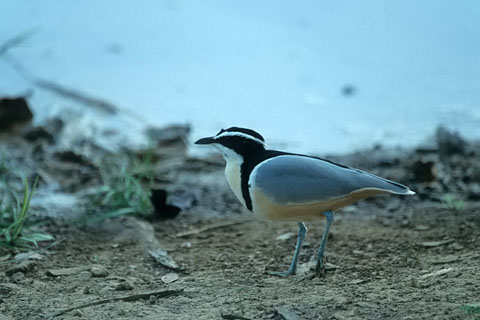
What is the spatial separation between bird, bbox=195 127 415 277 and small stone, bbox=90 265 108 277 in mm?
867

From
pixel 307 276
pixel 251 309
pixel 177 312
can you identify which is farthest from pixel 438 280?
pixel 177 312

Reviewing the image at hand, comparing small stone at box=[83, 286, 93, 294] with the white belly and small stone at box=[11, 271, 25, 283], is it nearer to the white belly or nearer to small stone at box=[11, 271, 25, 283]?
small stone at box=[11, 271, 25, 283]

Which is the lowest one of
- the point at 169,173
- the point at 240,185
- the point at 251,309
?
the point at 169,173

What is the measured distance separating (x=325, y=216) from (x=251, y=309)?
973 millimetres

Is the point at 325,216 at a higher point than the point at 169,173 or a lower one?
higher

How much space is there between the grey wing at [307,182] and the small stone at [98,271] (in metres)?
0.97

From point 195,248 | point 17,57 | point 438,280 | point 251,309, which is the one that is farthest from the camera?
point 17,57

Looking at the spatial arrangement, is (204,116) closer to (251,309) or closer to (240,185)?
(240,185)

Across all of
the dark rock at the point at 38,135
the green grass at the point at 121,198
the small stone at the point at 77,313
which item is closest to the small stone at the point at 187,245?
the green grass at the point at 121,198

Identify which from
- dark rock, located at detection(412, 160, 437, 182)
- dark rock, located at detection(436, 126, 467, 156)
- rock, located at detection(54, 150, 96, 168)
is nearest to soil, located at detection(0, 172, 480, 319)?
dark rock, located at detection(412, 160, 437, 182)

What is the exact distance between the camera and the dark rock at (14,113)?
24.6ft

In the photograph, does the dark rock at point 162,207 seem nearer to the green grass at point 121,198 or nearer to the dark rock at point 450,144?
the green grass at point 121,198

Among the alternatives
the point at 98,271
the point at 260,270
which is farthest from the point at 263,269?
the point at 98,271

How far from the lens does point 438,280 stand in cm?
395
